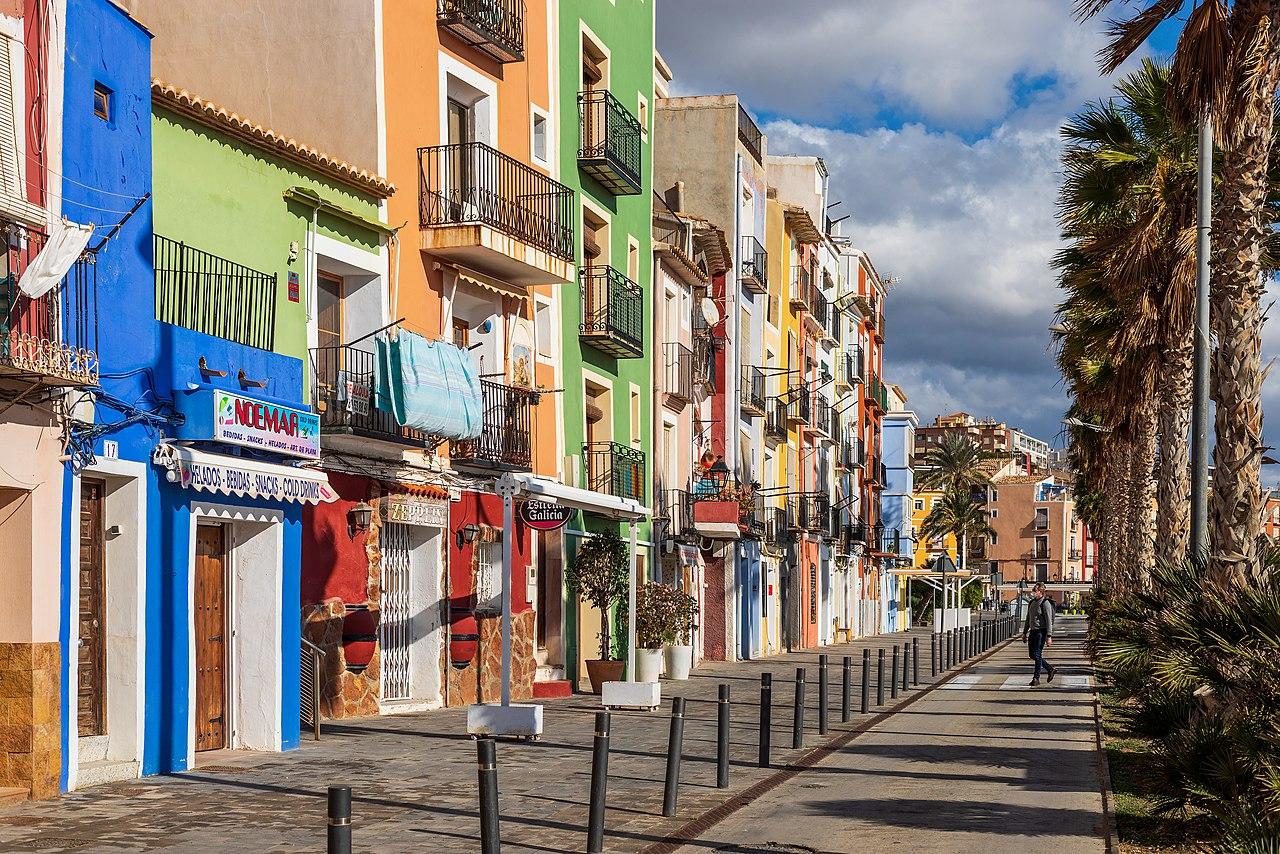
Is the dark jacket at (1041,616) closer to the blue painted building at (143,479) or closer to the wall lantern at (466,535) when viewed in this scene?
the wall lantern at (466,535)

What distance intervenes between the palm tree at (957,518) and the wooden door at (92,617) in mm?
90678

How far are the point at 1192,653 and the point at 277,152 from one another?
36.5 ft

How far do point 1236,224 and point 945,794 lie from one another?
649 centimetres

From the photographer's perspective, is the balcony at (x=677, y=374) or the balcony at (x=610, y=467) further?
the balcony at (x=677, y=374)

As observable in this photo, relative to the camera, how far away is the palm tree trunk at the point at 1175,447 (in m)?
24.5

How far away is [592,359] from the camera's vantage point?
2989 centimetres

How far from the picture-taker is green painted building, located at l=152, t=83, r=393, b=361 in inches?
621

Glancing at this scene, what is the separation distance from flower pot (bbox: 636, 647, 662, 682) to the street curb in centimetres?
478

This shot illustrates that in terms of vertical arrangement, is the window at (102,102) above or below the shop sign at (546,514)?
above

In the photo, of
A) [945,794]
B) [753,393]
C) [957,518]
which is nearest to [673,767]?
[945,794]

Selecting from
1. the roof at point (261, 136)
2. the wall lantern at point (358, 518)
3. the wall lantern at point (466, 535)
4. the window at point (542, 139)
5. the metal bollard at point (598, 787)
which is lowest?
the metal bollard at point (598, 787)

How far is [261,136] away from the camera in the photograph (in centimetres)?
1741

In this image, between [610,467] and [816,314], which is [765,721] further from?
[816,314]

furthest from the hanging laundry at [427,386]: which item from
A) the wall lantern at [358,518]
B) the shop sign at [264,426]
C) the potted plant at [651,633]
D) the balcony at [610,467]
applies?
the balcony at [610,467]
